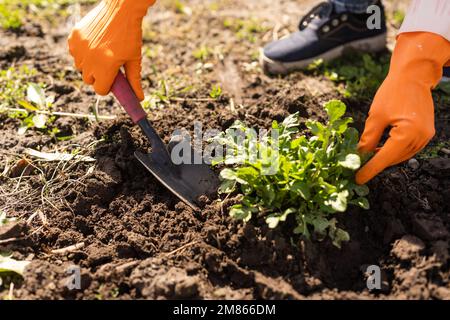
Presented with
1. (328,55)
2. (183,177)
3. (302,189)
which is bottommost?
(302,189)

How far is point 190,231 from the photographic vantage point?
2295 millimetres

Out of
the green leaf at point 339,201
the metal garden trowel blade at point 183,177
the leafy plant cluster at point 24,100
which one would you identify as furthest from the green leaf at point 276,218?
the leafy plant cluster at point 24,100

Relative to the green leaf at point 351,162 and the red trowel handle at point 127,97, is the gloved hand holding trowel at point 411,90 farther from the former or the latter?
the red trowel handle at point 127,97

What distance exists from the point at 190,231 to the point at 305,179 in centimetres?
53

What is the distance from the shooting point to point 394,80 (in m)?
2.16

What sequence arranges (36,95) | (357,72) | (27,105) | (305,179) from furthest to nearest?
(357,72) → (36,95) → (27,105) → (305,179)

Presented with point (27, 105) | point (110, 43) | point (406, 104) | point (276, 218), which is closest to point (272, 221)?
point (276, 218)

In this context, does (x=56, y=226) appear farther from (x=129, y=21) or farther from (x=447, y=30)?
(x=447, y=30)

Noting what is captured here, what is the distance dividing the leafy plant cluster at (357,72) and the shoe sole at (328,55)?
4 cm

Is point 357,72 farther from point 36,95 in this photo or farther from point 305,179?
point 36,95

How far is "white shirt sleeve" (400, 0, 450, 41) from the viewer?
7.00 feet

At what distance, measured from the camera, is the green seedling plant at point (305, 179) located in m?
2.11

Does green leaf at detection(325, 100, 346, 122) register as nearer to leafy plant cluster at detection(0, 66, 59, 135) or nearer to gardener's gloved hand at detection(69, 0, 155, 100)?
gardener's gloved hand at detection(69, 0, 155, 100)

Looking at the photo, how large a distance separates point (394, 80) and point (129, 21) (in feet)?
3.95
